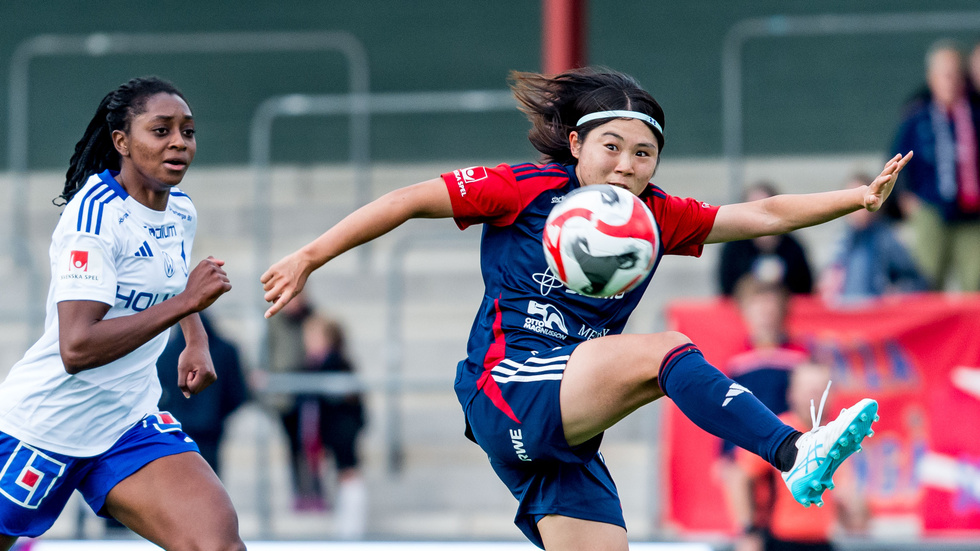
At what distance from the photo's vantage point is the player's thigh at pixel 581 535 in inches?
163

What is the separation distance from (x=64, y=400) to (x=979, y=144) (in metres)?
6.86

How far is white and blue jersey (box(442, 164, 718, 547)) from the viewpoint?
3885 mm

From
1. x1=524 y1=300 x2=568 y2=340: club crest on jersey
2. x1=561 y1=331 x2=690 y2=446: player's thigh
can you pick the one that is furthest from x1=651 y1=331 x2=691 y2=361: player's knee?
x1=524 y1=300 x2=568 y2=340: club crest on jersey

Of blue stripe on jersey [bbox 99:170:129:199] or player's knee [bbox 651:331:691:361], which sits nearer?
player's knee [bbox 651:331:691:361]

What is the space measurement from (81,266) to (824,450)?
2391mm

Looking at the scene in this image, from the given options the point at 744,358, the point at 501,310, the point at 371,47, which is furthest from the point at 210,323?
the point at 371,47

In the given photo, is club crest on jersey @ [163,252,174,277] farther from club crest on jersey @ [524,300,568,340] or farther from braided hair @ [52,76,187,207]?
club crest on jersey @ [524,300,568,340]

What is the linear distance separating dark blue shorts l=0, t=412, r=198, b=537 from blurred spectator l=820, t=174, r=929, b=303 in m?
5.43

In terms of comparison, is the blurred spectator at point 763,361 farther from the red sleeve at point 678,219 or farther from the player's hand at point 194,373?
the player's hand at point 194,373

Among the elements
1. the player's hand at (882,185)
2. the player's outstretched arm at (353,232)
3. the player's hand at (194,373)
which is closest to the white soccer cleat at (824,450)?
the player's hand at (882,185)

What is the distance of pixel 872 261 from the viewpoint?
8.22 m

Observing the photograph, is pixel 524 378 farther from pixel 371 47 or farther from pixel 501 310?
pixel 371 47

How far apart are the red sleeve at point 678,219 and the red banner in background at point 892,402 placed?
316 centimetres

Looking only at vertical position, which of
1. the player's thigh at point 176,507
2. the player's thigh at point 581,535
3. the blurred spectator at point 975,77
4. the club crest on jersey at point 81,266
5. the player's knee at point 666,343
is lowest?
the player's thigh at point 581,535
